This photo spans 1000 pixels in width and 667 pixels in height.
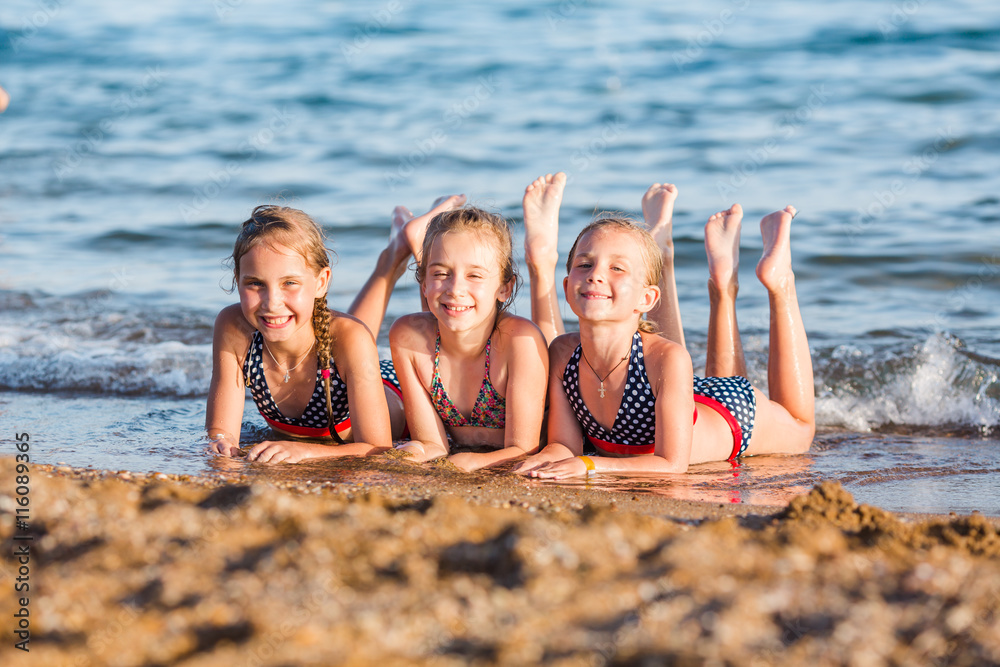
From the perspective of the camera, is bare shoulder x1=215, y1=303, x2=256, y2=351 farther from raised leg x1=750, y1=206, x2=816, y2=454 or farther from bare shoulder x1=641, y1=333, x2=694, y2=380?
raised leg x1=750, y1=206, x2=816, y2=454

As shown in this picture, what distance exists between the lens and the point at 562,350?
4445 millimetres

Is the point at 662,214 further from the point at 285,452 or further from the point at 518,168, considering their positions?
the point at 518,168

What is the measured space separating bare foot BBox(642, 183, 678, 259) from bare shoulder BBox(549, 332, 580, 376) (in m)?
0.87

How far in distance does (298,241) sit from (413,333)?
69cm

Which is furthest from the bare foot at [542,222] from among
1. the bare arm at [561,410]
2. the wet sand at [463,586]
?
the wet sand at [463,586]

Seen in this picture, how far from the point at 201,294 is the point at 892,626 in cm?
662

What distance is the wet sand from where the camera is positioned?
1840 millimetres

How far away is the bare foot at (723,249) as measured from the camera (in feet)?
16.2

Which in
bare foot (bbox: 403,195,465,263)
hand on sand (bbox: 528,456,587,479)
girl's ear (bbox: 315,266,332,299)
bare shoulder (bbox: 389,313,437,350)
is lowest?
hand on sand (bbox: 528,456,587,479)

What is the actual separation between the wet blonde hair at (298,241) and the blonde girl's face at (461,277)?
51 cm

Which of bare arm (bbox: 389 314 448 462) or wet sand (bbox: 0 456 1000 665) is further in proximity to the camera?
bare arm (bbox: 389 314 448 462)

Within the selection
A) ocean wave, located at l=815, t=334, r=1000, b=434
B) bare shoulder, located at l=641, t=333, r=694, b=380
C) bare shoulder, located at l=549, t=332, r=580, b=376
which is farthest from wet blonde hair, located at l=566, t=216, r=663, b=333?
ocean wave, located at l=815, t=334, r=1000, b=434

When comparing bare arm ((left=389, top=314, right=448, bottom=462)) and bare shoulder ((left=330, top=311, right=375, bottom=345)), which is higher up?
bare shoulder ((left=330, top=311, right=375, bottom=345))

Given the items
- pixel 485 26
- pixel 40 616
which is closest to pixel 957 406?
pixel 40 616
